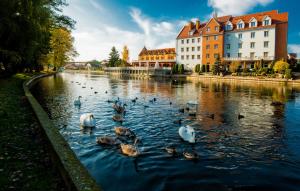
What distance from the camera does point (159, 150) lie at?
10.3m

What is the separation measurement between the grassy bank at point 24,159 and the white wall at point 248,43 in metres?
68.0

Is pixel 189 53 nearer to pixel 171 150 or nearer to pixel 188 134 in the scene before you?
pixel 188 134

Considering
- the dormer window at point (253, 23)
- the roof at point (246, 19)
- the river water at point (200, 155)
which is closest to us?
the river water at point (200, 155)

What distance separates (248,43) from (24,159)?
74.0m

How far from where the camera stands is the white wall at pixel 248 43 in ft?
222

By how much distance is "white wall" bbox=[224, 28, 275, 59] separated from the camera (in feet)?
222

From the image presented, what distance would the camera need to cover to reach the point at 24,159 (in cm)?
717

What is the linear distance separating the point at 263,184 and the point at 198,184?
1.95 metres

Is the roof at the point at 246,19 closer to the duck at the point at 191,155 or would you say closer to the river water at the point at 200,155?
the river water at the point at 200,155

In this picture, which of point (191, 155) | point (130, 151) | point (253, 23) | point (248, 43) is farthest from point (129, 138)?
point (253, 23)

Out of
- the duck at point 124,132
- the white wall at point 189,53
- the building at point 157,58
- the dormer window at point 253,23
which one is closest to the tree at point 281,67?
the dormer window at point 253,23

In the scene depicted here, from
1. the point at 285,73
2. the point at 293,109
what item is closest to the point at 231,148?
the point at 293,109

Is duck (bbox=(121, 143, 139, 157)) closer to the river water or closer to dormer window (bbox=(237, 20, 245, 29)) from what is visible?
the river water

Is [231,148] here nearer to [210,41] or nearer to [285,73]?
[285,73]
